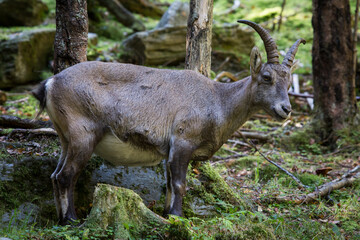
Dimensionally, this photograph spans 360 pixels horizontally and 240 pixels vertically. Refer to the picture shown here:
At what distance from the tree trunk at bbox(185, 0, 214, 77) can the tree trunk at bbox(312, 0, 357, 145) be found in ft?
17.8

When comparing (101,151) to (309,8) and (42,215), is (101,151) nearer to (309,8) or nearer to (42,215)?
(42,215)

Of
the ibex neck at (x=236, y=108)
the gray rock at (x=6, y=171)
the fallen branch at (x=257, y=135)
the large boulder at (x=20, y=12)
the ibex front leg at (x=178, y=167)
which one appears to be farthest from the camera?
the large boulder at (x=20, y=12)

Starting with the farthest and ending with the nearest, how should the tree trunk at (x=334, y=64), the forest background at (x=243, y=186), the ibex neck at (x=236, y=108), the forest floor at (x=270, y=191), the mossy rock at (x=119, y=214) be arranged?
the tree trunk at (x=334, y=64)
the ibex neck at (x=236, y=108)
the forest background at (x=243, y=186)
the forest floor at (x=270, y=191)
the mossy rock at (x=119, y=214)

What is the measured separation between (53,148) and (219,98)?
3347 millimetres

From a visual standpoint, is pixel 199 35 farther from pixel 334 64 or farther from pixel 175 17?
pixel 175 17

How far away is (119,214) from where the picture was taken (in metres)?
5.30

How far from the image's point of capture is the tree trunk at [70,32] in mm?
7328

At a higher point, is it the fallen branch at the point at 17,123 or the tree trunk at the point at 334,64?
the tree trunk at the point at 334,64

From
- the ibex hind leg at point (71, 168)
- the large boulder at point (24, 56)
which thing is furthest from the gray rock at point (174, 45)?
the ibex hind leg at point (71, 168)

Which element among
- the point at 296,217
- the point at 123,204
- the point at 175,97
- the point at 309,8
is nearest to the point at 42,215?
the point at 123,204

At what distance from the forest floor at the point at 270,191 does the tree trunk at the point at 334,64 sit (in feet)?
1.62

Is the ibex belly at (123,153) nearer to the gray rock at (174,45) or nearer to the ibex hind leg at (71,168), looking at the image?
the ibex hind leg at (71,168)

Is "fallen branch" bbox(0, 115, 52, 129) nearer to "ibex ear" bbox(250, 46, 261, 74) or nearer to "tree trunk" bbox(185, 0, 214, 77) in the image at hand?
"tree trunk" bbox(185, 0, 214, 77)

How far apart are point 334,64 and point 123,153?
8.06 metres
